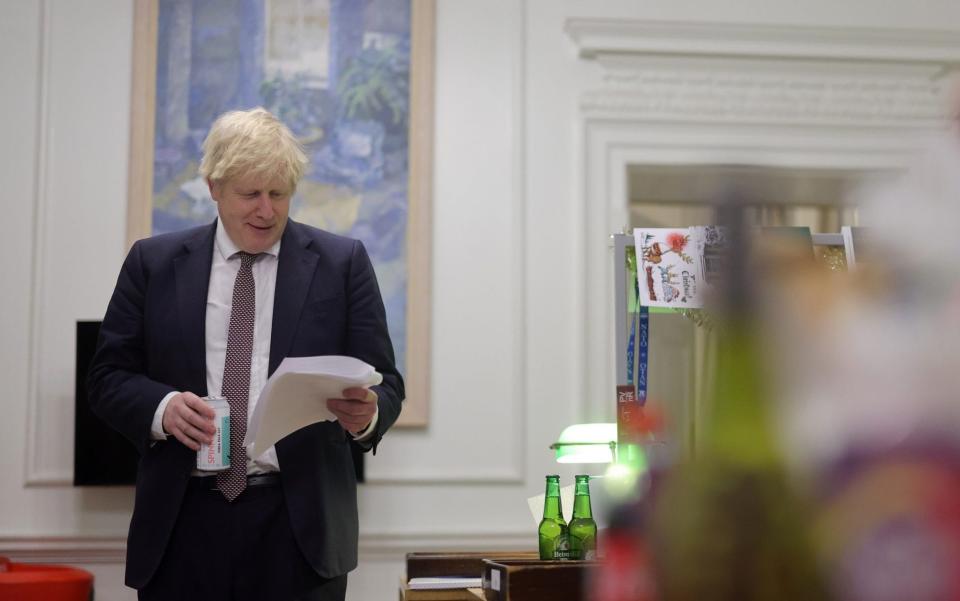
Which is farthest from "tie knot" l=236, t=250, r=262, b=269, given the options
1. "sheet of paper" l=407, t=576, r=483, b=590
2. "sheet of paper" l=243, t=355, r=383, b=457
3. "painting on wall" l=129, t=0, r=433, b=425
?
"painting on wall" l=129, t=0, r=433, b=425

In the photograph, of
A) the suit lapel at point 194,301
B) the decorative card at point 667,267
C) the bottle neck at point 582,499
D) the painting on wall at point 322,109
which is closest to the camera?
the bottle neck at point 582,499

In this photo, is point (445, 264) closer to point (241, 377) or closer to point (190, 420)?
point (241, 377)

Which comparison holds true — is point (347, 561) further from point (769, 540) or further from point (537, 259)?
point (537, 259)

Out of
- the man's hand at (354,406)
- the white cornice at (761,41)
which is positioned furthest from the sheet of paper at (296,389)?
the white cornice at (761,41)

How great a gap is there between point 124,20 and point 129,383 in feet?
8.44

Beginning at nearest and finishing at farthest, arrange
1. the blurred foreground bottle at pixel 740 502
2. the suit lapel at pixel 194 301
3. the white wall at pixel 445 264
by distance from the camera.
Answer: the blurred foreground bottle at pixel 740 502 → the suit lapel at pixel 194 301 → the white wall at pixel 445 264

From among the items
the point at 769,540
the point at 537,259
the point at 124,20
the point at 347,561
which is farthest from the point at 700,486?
the point at 124,20

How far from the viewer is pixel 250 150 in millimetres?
2408

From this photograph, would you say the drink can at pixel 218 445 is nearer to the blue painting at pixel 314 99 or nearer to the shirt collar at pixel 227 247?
the shirt collar at pixel 227 247

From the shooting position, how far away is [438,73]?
4520 millimetres

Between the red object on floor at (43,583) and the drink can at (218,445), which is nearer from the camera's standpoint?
the drink can at (218,445)

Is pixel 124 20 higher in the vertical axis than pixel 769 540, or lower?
higher

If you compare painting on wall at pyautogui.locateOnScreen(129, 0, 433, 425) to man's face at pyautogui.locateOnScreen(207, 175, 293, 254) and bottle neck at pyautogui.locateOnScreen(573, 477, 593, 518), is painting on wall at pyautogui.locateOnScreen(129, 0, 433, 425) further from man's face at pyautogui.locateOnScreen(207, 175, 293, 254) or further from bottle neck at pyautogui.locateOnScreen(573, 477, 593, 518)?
bottle neck at pyautogui.locateOnScreen(573, 477, 593, 518)

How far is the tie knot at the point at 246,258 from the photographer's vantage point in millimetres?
2420
